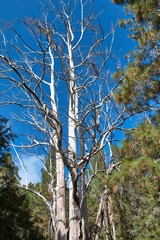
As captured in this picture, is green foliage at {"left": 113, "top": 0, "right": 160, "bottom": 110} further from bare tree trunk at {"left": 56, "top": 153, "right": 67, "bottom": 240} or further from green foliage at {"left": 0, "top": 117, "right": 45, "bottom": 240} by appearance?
green foliage at {"left": 0, "top": 117, "right": 45, "bottom": 240}

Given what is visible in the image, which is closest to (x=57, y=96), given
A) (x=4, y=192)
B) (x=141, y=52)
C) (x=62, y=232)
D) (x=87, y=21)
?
(x=87, y=21)

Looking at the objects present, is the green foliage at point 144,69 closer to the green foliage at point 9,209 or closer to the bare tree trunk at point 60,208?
the bare tree trunk at point 60,208

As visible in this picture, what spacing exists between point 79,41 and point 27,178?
4.09 m

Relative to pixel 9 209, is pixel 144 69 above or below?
above

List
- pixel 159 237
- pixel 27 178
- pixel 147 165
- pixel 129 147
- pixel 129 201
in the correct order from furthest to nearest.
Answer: pixel 129 201, pixel 159 237, pixel 27 178, pixel 129 147, pixel 147 165

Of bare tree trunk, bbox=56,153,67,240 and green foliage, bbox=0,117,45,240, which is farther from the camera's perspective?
green foliage, bbox=0,117,45,240

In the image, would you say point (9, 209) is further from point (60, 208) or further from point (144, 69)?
point (144, 69)

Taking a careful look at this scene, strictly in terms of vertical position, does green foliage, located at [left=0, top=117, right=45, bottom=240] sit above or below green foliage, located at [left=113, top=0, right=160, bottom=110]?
below

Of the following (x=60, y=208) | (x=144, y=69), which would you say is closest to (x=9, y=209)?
(x=60, y=208)

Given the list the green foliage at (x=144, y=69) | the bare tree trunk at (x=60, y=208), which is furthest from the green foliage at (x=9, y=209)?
the green foliage at (x=144, y=69)

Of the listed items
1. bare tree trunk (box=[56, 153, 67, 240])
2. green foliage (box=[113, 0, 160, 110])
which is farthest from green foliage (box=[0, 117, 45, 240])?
green foliage (box=[113, 0, 160, 110])

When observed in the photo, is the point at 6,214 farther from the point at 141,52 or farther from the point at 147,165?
the point at 141,52

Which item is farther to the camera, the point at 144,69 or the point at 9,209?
the point at 9,209

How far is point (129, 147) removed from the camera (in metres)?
3.43
